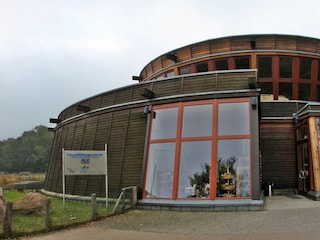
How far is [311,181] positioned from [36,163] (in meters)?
93.8

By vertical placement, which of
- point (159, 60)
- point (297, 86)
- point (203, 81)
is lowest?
point (203, 81)

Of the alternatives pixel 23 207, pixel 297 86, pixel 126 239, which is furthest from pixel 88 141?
pixel 297 86

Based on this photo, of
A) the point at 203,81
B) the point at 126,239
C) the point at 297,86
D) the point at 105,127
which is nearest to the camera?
the point at 126,239

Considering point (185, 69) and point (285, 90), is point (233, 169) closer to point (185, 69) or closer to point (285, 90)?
point (285, 90)

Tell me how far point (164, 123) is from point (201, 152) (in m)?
1.88

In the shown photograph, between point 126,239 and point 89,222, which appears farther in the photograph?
point 89,222

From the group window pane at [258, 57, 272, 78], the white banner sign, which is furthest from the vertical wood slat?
the white banner sign

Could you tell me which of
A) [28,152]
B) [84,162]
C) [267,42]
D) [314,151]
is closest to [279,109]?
[314,151]

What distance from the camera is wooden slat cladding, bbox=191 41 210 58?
1923 cm

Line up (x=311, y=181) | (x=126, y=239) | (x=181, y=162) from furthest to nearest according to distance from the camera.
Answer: (x=311, y=181), (x=181, y=162), (x=126, y=239)

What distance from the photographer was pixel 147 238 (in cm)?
729

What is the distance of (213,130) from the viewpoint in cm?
1142

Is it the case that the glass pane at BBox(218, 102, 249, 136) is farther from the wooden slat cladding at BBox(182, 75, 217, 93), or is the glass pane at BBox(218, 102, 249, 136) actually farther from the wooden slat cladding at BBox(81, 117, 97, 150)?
the wooden slat cladding at BBox(81, 117, 97, 150)

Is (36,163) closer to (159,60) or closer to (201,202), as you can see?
(159,60)
